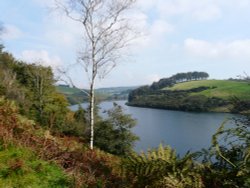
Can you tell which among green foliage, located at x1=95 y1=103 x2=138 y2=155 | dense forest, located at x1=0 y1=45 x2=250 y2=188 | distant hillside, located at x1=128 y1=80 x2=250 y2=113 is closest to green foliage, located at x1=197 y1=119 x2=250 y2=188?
dense forest, located at x1=0 y1=45 x2=250 y2=188

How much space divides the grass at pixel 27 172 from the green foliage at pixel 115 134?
3607cm

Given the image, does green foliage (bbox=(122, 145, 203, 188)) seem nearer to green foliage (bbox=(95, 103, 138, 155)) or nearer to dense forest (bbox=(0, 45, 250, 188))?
dense forest (bbox=(0, 45, 250, 188))

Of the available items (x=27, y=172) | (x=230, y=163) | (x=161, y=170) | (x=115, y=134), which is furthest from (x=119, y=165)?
(x=115, y=134)

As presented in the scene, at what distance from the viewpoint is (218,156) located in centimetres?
811

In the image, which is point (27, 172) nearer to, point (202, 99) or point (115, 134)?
point (115, 134)

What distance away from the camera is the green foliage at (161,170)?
24.2ft

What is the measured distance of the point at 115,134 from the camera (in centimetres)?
4566

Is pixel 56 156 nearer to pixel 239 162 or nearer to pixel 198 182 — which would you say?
pixel 198 182

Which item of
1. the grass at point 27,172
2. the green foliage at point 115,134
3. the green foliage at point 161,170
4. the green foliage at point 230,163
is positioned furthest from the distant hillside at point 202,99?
the grass at point 27,172

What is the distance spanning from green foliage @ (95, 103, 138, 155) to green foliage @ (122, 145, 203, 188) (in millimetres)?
35757

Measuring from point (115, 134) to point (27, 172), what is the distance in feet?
126

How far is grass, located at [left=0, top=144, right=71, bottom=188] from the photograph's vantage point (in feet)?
22.9

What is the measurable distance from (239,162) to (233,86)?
570 ft

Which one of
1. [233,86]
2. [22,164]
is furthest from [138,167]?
[233,86]
